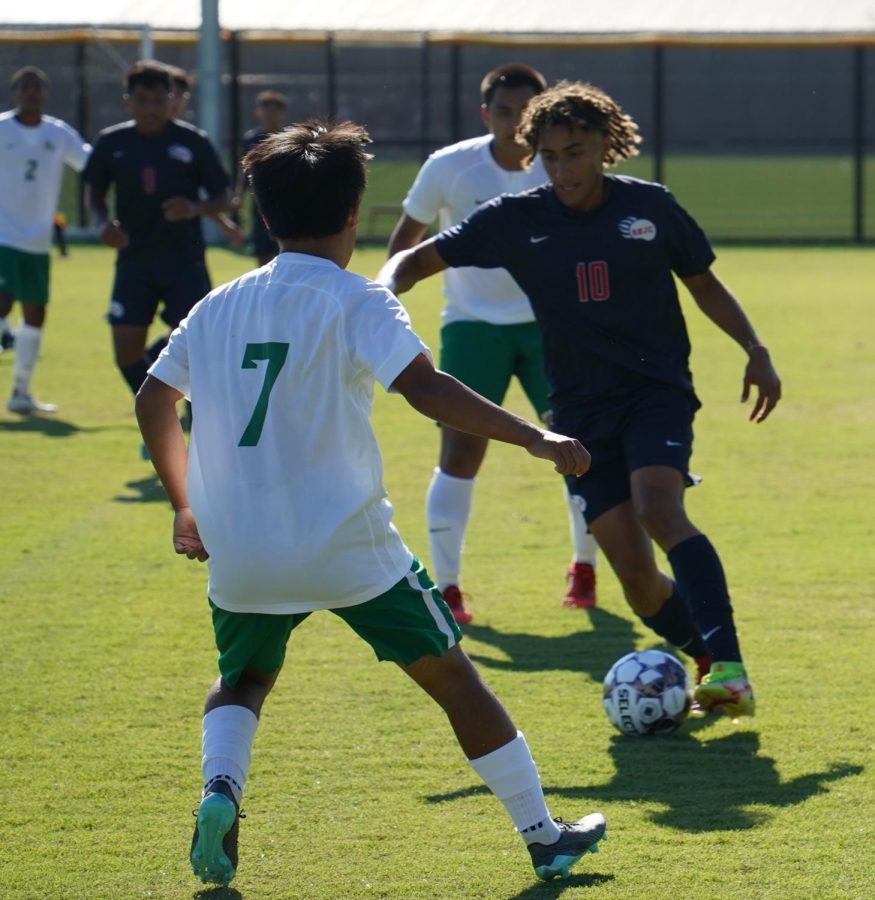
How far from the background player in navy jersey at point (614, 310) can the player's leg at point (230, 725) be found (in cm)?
161

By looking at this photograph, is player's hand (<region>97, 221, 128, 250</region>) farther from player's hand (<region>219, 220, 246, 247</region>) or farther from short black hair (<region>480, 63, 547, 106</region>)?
short black hair (<region>480, 63, 547, 106</region>)

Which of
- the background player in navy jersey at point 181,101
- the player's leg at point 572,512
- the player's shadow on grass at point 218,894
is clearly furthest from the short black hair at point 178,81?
the player's shadow on grass at point 218,894

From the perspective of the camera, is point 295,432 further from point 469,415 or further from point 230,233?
point 230,233

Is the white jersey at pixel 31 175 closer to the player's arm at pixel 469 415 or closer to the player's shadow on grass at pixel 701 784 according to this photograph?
the player's shadow on grass at pixel 701 784

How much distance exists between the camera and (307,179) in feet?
11.3

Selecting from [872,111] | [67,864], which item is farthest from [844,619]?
[872,111]

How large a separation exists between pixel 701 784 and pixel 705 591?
0.69 m

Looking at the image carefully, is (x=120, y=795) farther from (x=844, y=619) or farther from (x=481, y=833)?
(x=844, y=619)

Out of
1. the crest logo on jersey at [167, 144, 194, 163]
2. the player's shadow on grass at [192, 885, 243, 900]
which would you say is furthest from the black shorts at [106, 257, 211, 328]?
the player's shadow on grass at [192, 885, 243, 900]

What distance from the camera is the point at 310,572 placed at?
11.3 feet

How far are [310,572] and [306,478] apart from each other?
208 mm

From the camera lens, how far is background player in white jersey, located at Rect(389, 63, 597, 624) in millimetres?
6414

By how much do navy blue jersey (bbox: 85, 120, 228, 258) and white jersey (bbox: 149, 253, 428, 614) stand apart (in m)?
6.13

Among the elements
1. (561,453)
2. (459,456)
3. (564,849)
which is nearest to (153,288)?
(459,456)
